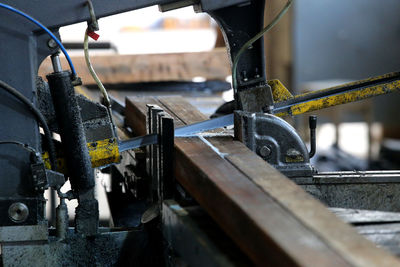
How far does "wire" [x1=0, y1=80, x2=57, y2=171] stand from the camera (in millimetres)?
1529

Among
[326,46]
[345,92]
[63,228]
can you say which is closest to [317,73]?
[326,46]

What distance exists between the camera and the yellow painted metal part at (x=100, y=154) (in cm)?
163

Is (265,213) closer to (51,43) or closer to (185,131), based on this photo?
(185,131)

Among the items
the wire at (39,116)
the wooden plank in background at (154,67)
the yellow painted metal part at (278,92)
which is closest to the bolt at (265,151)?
the yellow painted metal part at (278,92)

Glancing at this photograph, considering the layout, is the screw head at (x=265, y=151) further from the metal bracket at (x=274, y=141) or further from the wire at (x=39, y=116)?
the wire at (x=39, y=116)

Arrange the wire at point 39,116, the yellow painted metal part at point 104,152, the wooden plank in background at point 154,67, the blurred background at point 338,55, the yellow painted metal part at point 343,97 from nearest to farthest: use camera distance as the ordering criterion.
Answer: the wire at point 39,116 → the yellow painted metal part at point 104,152 → the yellow painted metal part at point 343,97 → the wooden plank in background at point 154,67 → the blurred background at point 338,55

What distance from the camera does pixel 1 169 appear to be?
158 centimetres

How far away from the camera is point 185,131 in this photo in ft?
5.74

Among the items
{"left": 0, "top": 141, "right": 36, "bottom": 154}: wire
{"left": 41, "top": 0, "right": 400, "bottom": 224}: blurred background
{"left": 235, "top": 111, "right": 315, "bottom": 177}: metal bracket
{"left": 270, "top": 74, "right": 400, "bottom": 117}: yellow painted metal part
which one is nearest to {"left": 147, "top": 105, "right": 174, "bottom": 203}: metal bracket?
{"left": 235, "top": 111, "right": 315, "bottom": 177}: metal bracket

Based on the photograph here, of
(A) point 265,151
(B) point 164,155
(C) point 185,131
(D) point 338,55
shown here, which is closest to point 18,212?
(B) point 164,155

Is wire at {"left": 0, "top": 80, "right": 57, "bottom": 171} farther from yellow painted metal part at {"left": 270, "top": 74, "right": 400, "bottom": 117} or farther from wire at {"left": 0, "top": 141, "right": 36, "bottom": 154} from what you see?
yellow painted metal part at {"left": 270, "top": 74, "right": 400, "bottom": 117}

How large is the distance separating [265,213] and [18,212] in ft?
2.49

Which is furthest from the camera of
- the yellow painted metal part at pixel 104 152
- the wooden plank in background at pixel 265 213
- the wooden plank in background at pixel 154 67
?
the wooden plank in background at pixel 154 67

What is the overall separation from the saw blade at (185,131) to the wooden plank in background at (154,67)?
170 cm
